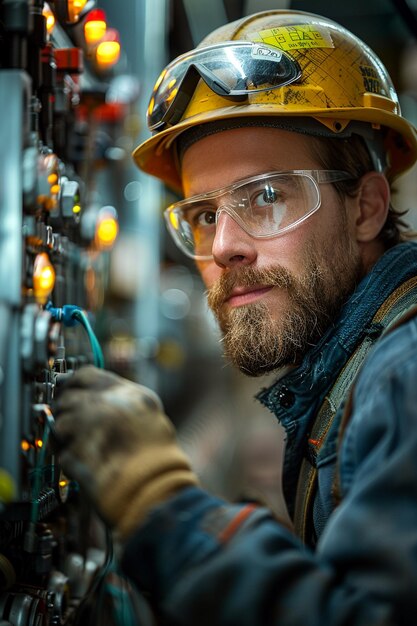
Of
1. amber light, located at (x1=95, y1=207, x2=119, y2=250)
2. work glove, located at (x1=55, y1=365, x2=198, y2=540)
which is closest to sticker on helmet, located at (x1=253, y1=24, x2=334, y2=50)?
amber light, located at (x1=95, y1=207, x2=119, y2=250)

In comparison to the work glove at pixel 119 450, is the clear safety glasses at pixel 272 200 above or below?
above

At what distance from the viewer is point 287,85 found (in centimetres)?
197

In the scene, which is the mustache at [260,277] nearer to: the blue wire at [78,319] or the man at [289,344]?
the man at [289,344]

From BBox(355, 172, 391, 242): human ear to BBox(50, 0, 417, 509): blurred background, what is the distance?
1.29ft

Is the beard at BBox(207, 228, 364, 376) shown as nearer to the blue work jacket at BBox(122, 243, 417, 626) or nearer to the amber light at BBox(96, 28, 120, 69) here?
the blue work jacket at BBox(122, 243, 417, 626)

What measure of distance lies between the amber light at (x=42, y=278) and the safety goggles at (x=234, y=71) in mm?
671

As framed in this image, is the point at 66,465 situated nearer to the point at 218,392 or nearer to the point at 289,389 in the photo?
the point at 289,389

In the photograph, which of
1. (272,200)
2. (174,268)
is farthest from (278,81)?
(174,268)

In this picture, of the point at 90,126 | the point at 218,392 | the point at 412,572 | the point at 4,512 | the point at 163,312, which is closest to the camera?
the point at 412,572

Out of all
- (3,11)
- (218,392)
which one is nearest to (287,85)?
(3,11)

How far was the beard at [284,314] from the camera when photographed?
1.94 meters

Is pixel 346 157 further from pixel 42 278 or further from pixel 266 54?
pixel 42 278

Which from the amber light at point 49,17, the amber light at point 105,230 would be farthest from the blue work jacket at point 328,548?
the amber light at point 105,230

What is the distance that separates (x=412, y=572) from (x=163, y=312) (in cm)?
400
